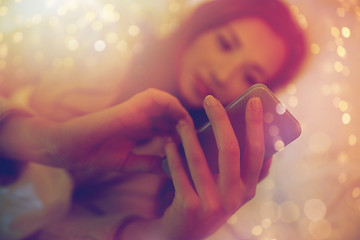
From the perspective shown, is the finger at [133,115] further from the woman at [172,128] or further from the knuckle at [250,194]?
the knuckle at [250,194]

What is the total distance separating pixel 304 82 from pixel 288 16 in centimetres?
10

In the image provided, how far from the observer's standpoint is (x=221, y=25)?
486mm

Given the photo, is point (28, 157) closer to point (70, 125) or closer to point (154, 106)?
point (70, 125)

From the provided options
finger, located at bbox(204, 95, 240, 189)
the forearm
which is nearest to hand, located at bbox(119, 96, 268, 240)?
finger, located at bbox(204, 95, 240, 189)

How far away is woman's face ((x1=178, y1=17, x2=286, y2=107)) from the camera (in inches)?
18.4

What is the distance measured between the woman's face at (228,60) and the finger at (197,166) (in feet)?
0.16

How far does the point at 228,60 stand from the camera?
0.47 m

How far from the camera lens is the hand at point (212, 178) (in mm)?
416

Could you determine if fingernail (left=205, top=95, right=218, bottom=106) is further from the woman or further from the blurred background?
the blurred background

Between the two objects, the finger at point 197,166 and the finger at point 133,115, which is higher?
the finger at point 133,115

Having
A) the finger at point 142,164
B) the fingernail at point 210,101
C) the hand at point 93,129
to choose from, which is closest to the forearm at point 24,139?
the hand at point 93,129

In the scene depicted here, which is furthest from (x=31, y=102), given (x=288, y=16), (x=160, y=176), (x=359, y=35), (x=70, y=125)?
(x=359, y=35)

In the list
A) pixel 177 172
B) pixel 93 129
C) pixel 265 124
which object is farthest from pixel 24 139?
pixel 265 124

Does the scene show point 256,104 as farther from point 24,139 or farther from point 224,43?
point 24,139
